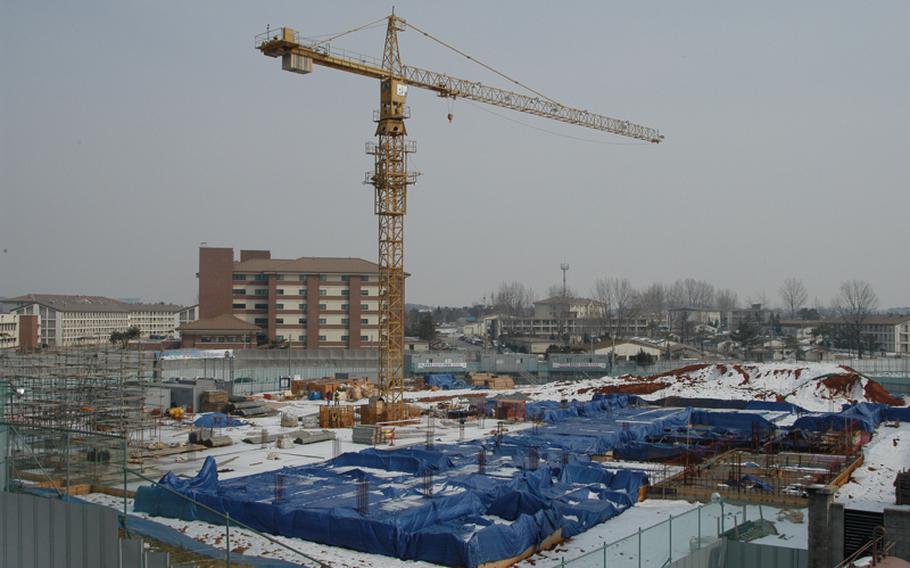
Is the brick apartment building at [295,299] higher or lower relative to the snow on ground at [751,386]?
higher

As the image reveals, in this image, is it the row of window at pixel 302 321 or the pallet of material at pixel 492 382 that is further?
the row of window at pixel 302 321

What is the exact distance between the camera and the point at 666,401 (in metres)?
39.3

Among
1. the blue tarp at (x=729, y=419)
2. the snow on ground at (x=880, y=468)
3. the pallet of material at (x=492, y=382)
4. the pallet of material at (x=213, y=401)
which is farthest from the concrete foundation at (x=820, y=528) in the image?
the pallet of material at (x=492, y=382)

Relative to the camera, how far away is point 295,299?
77.1 m

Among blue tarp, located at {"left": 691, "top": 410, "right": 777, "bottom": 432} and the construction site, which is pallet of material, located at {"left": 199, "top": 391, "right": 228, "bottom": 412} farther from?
blue tarp, located at {"left": 691, "top": 410, "right": 777, "bottom": 432}

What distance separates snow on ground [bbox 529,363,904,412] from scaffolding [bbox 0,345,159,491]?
849 inches

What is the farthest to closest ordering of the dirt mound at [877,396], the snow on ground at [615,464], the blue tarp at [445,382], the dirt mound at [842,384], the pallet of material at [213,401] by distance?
1. the blue tarp at [445,382]
2. the pallet of material at [213,401]
3. the dirt mound at [842,384]
4. the dirt mound at [877,396]
5. the snow on ground at [615,464]

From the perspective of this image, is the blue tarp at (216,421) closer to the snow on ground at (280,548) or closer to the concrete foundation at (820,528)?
the snow on ground at (280,548)

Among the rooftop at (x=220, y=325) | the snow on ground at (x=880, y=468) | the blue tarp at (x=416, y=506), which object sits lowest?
the snow on ground at (x=880, y=468)

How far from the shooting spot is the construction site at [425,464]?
12.6m

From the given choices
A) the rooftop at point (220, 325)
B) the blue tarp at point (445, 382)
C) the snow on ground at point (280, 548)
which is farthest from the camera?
the rooftop at point (220, 325)

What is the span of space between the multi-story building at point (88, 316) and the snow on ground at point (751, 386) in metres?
64.7

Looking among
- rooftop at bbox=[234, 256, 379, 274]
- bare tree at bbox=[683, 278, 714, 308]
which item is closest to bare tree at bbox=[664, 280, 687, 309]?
bare tree at bbox=[683, 278, 714, 308]

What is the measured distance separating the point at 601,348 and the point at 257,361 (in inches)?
1467
